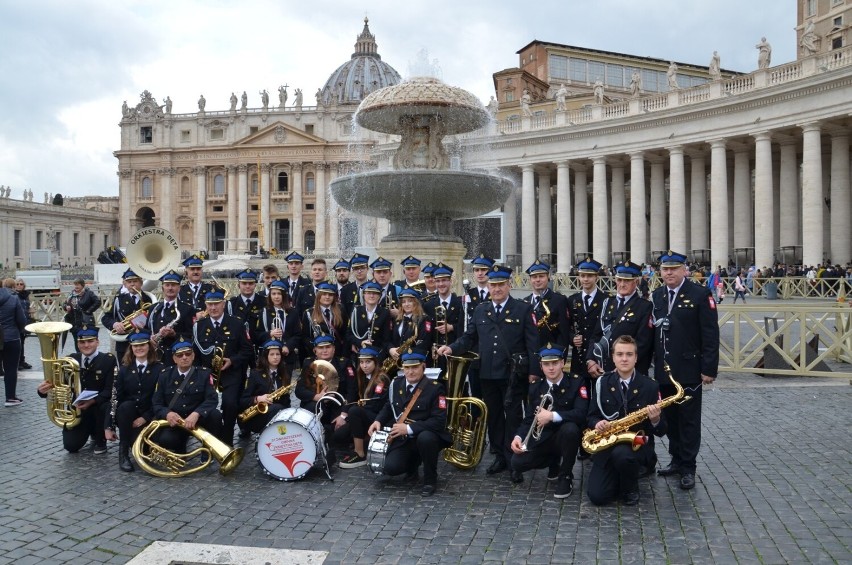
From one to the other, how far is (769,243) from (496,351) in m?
30.3

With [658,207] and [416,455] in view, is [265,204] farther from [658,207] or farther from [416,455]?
[416,455]

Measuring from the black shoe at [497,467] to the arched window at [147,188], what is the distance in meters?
96.5

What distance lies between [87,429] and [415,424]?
3.93 m

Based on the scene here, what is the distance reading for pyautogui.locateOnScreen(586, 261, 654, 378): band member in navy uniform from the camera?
711cm

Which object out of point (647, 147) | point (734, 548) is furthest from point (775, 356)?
point (647, 147)

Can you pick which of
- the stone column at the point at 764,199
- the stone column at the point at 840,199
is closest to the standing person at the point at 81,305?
the stone column at the point at 764,199

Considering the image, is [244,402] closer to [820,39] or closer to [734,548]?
[734,548]

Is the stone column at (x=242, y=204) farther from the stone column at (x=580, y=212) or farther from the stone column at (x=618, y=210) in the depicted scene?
the stone column at (x=618, y=210)

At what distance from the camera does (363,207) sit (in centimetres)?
1533

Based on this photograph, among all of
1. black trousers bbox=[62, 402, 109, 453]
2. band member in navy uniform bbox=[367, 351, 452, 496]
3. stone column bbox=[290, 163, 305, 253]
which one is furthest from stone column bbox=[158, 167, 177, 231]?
band member in navy uniform bbox=[367, 351, 452, 496]

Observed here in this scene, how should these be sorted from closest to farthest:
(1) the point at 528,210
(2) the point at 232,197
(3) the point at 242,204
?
(1) the point at 528,210
(3) the point at 242,204
(2) the point at 232,197

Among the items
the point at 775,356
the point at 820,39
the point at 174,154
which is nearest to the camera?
the point at 775,356

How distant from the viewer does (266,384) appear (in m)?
8.12

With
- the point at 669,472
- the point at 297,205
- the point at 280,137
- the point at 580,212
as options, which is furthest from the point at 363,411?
the point at 280,137
